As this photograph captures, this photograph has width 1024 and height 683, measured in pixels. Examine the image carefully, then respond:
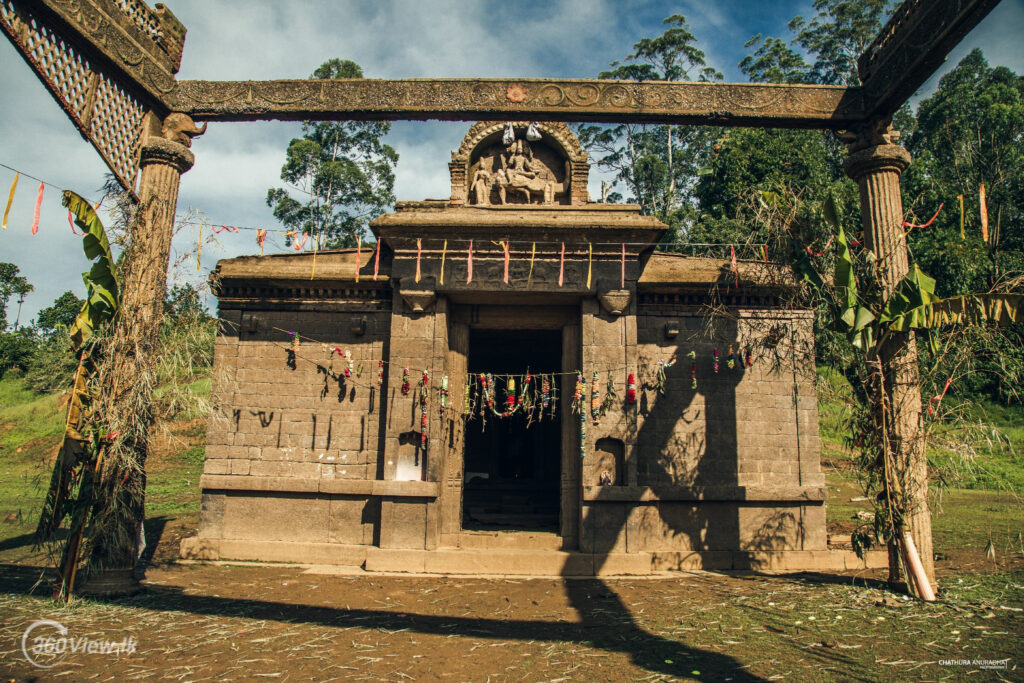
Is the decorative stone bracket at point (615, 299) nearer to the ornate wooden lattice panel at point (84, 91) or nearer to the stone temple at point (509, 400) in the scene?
the stone temple at point (509, 400)

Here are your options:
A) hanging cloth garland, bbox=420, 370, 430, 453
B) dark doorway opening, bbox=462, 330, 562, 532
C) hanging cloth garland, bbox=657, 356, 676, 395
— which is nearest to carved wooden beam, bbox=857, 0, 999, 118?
hanging cloth garland, bbox=657, 356, 676, 395

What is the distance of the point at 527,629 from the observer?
24.6 feet

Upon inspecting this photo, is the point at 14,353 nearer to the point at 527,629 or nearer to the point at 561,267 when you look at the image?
the point at 561,267

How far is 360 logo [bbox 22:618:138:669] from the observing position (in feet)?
19.9

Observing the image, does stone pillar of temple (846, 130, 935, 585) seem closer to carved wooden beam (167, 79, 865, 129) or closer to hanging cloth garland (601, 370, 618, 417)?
carved wooden beam (167, 79, 865, 129)

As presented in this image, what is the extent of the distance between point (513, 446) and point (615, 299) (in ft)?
30.4

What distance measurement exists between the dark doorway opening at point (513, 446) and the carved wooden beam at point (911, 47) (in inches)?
361

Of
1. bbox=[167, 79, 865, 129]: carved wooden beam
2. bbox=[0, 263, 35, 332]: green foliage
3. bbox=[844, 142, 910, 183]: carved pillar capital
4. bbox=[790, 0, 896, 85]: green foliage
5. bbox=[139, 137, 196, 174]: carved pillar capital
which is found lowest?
bbox=[139, 137, 196, 174]: carved pillar capital

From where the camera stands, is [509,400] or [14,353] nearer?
[509,400]

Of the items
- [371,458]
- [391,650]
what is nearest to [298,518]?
[371,458]

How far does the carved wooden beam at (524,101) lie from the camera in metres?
8.62

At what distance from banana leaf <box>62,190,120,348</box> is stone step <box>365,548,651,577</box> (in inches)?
229

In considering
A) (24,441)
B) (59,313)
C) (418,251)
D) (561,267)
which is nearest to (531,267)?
(561,267)

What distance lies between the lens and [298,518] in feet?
37.3
